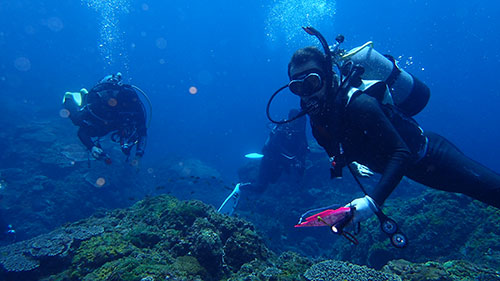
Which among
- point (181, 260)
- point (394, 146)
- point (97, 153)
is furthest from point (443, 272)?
point (97, 153)

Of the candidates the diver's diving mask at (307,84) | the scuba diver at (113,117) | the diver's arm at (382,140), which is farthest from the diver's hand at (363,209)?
the scuba diver at (113,117)

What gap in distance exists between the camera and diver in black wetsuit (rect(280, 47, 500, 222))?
7.40 ft

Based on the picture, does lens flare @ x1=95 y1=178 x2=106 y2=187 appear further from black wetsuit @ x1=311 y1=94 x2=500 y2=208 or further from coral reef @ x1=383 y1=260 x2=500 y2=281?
black wetsuit @ x1=311 y1=94 x2=500 y2=208

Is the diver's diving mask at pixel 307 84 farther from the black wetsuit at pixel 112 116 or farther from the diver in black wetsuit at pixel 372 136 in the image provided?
the black wetsuit at pixel 112 116

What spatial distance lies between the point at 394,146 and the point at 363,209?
0.68 meters

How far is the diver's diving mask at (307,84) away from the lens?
2.65 meters

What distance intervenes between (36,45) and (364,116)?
125m

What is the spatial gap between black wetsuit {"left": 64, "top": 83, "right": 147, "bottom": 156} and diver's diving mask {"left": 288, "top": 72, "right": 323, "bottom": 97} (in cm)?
692

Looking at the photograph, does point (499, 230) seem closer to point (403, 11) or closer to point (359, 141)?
point (359, 141)

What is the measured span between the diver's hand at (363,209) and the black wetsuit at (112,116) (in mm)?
7751

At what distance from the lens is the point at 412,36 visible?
94.9 m

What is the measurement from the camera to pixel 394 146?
2148mm

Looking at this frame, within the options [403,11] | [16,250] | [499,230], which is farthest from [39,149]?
[403,11]

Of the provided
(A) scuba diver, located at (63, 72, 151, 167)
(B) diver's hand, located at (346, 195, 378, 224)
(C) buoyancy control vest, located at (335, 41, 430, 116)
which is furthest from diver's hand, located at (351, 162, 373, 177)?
(A) scuba diver, located at (63, 72, 151, 167)
